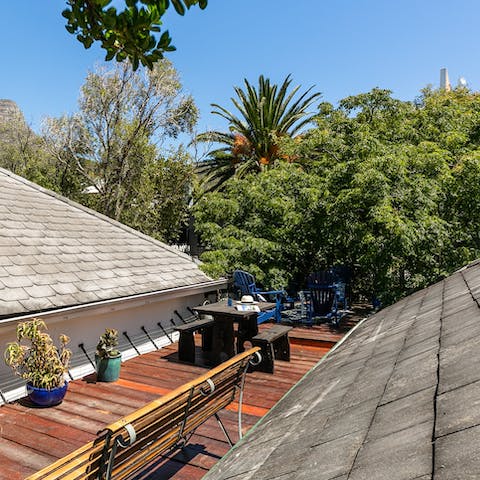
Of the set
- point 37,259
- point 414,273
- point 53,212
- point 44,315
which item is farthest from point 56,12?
point 414,273

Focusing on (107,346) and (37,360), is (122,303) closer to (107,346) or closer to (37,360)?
(107,346)

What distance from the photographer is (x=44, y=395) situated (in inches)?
196

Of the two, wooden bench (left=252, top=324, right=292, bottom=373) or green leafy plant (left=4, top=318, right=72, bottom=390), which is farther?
wooden bench (left=252, top=324, right=292, bottom=373)

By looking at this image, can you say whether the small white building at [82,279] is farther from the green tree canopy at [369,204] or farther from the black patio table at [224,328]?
the green tree canopy at [369,204]

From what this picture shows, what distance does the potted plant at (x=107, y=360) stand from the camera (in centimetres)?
602

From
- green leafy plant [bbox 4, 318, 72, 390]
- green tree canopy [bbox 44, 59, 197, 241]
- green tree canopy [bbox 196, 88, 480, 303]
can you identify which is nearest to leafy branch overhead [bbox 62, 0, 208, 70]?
green leafy plant [bbox 4, 318, 72, 390]

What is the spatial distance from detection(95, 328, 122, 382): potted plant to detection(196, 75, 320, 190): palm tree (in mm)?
16206

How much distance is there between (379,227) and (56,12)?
25.6 feet

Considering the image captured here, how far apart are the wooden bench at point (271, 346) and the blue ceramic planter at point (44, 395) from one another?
291 centimetres

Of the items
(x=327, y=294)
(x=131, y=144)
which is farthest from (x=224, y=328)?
(x=131, y=144)

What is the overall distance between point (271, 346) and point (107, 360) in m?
2.51

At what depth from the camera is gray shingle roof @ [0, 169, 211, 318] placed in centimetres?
584

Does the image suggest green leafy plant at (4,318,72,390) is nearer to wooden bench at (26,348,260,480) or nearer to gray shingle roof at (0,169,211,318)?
gray shingle roof at (0,169,211,318)

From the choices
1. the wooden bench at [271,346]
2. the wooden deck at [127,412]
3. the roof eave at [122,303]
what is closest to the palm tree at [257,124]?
the roof eave at [122,303]
